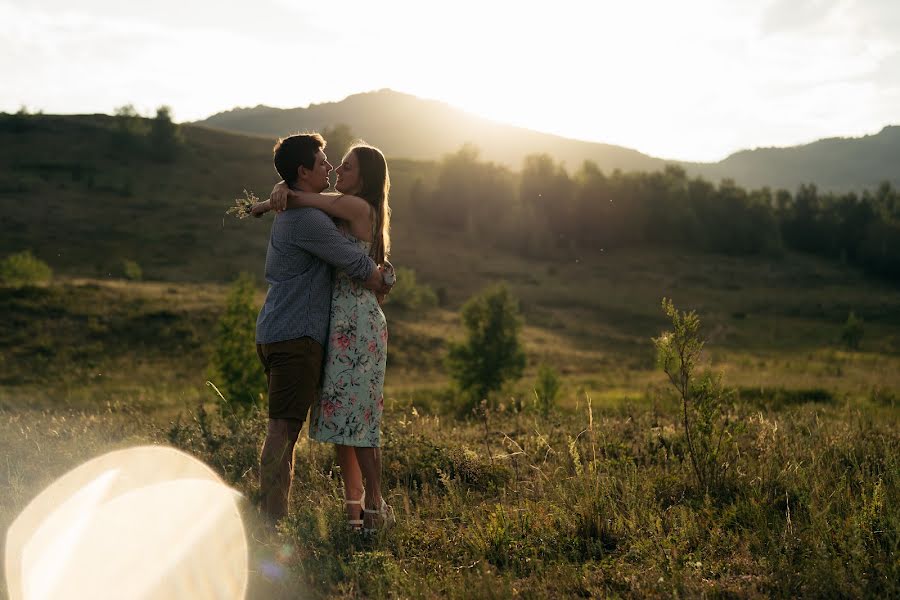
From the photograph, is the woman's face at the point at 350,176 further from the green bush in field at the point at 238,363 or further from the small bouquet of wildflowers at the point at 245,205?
the green bush in field at the point at 238,363

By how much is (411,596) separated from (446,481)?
1.33m

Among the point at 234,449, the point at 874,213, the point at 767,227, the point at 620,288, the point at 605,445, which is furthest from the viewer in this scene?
the point at 874,213

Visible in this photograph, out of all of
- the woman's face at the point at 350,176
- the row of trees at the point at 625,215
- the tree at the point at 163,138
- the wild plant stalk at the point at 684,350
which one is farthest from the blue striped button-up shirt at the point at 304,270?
the tree at the point at 163,138

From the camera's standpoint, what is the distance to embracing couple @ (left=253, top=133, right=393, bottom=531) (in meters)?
4.27

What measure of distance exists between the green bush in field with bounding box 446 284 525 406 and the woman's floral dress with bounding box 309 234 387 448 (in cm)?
2451

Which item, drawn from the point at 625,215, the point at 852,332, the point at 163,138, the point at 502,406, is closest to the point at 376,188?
the point at 502,406

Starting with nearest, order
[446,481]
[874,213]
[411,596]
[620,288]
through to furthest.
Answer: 1. [411,596]
2. [446,481]
3. [620,288]
4. [874,213]

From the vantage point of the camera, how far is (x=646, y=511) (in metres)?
4.17

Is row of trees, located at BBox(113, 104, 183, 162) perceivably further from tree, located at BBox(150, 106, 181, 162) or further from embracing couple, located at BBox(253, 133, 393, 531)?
embracing couple, located at BBox(253, 133, 393, 531)

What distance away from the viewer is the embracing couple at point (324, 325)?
4.27 meters

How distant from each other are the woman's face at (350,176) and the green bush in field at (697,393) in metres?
2.15

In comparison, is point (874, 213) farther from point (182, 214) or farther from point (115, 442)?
point (115, 442)

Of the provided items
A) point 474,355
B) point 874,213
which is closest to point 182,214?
point 474,355

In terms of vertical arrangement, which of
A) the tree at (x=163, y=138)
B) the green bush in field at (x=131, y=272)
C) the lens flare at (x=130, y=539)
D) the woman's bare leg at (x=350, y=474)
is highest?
the tree at (x=163, y=138)
